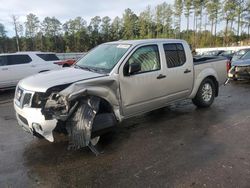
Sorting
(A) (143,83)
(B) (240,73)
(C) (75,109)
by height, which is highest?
(A) (143,83)

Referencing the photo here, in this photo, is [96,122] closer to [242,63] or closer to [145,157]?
[145,157]

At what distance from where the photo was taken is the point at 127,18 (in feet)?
256

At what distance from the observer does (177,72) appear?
584 cm

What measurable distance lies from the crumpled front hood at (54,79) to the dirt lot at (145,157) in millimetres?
1166

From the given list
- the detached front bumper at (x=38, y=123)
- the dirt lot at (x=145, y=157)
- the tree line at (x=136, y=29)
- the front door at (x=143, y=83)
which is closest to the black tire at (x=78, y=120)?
the detached front bumper at (x=38, y=123)

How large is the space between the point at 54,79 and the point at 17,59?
7749 mm

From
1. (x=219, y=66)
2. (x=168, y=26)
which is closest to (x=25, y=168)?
(x=219, y=66)

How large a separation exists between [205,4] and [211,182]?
202ft

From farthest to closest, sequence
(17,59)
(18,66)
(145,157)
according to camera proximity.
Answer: (17,59) → (18,66) → (145,157)

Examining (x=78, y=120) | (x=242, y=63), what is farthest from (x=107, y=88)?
(x=242, y=63)

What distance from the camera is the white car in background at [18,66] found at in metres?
10.7

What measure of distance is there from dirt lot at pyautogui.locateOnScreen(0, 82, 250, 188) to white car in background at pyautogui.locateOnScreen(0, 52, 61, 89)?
5217mm

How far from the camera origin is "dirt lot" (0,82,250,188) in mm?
3465

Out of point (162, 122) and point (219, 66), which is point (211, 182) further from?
point (219, 66)
